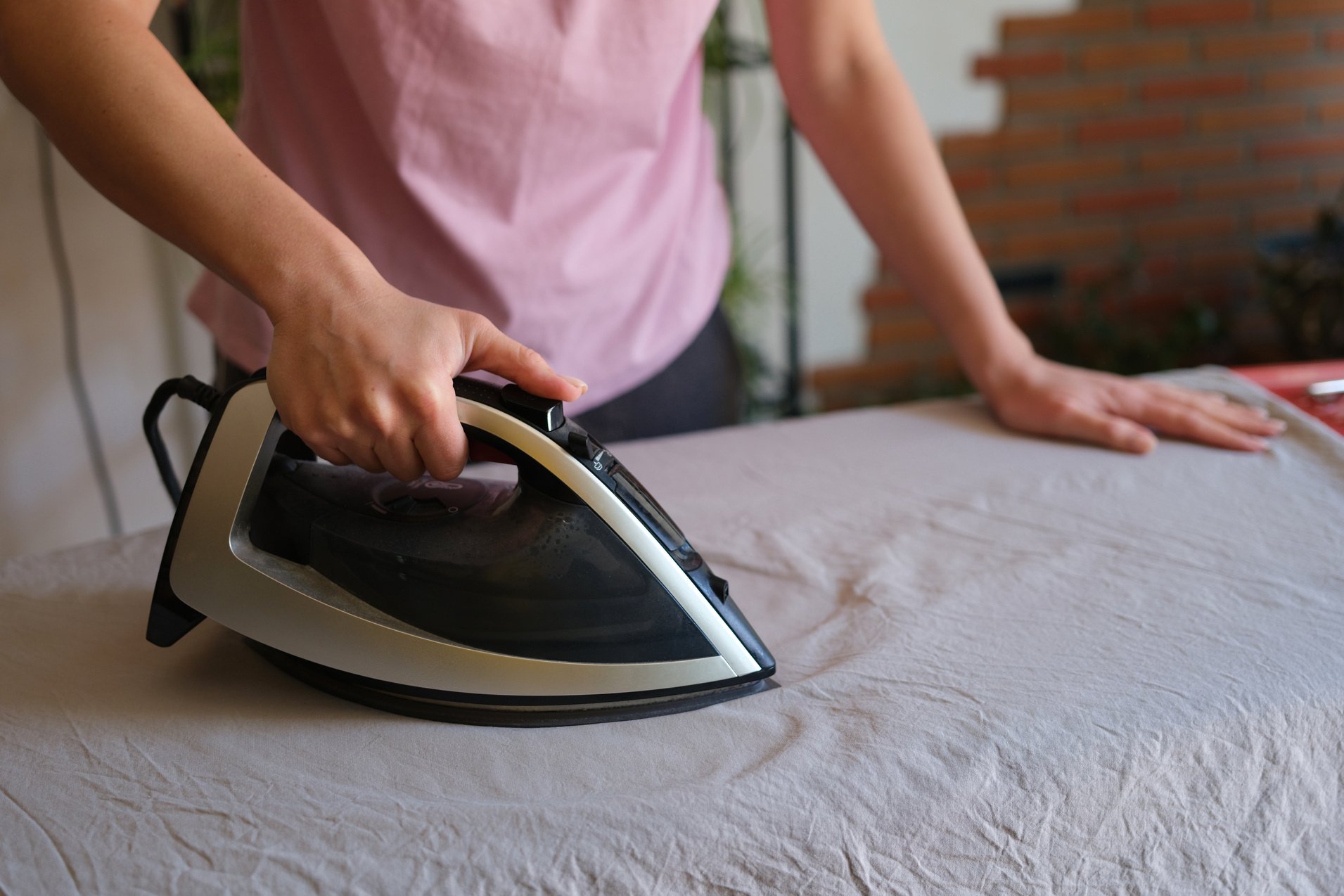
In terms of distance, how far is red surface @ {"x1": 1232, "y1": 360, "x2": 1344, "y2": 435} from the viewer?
3.43ft

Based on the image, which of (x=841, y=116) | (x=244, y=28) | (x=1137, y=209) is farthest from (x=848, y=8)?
(x=1137, y=209)

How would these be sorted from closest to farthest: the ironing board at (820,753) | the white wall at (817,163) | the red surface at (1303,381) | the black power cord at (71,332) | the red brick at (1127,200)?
the ironing board at (820,753) < the red surface at (1303,381) < the black power cord at (71,332) < the white wall at (817,163) < the red brick at (1127,200)

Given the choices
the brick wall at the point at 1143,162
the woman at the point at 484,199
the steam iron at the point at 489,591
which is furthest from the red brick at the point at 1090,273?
the steam iron at the point at 489,591

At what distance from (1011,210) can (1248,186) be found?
770 mm

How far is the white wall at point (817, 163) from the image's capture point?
8.77 feet

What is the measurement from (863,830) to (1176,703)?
204 millimetres

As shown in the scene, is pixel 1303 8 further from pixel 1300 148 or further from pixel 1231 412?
pixel 1231 412

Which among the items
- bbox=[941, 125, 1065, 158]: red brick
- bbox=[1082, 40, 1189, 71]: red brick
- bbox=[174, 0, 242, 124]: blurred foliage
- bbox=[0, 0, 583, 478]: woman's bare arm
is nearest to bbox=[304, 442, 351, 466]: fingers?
bbox=[0, 0, 583, 478]: woman's bare arm

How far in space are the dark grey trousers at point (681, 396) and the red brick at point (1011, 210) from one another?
1995 mm

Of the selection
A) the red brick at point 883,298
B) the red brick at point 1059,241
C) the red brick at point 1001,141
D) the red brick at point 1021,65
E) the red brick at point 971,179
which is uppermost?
the red brick at point 1021,65

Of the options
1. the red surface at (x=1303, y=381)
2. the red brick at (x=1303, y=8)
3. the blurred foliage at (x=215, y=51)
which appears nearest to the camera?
the red surface at (x=1303, y=381)

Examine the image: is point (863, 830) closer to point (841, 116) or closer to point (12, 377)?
point (841, 116)

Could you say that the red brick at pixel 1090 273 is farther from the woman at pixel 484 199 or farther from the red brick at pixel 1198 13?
the woman at pixel 484 199

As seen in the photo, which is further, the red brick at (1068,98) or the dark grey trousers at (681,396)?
the red brick at (1068,98)
